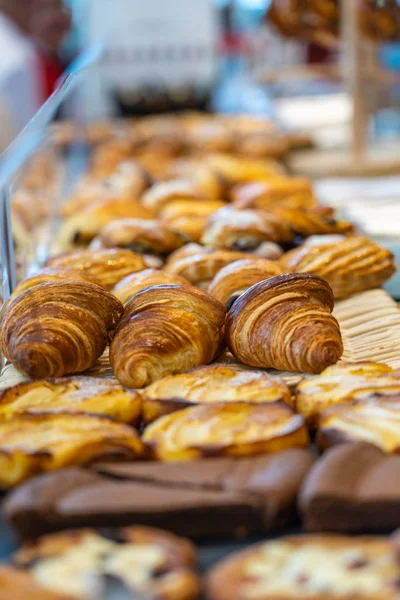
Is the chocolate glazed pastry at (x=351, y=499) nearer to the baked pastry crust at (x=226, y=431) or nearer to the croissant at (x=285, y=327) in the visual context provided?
the baked pastry crust at (x=226, y=431)

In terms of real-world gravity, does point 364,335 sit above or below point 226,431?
below

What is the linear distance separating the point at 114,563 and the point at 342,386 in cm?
42

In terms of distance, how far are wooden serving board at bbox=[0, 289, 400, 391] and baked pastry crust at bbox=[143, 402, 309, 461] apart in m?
0.18

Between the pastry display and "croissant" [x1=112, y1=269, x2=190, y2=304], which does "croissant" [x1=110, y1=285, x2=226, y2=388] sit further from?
the pastry display

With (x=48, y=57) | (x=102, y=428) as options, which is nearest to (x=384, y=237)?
(x=102, y=428)

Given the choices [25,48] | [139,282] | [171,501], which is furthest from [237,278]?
[25,48]

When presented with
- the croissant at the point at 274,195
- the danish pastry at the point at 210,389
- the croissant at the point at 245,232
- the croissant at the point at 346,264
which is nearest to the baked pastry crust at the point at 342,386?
the danish pastry at the point at 210,389

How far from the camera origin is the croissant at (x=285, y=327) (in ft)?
3.51

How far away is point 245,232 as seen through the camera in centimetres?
159

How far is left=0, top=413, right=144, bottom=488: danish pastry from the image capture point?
0.81 m

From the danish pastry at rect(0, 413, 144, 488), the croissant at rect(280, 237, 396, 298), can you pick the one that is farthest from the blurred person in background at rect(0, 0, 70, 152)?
the danish pastry at rect(0, 413, 144, 488)

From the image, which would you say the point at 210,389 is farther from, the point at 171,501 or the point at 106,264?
the point at 106,264

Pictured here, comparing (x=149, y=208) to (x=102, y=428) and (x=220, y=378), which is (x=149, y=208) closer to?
(x=220, y=378)

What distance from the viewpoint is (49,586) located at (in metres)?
0.63
